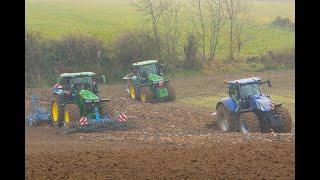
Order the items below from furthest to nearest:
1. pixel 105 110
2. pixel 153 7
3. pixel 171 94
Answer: pixel 153 7 < pixel 171 94 < pixel 105 110

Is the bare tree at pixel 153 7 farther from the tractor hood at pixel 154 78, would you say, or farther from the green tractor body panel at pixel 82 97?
the green tractor body panel at pixel 82 97

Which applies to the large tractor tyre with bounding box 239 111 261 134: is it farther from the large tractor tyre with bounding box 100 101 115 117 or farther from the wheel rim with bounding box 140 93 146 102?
the wheel rim with bounding box 140 93 146 102

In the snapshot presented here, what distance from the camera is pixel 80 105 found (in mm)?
14594

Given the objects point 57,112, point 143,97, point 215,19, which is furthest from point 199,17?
point 57,112

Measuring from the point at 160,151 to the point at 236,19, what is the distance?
1291 cm

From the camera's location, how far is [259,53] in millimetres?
21922

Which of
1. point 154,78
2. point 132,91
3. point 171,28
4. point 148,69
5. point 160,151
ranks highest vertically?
point 171,28

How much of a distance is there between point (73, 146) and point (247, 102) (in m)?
4.64

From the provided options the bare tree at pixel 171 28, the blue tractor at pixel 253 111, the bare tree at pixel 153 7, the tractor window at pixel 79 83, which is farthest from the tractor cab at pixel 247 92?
the bare tree at pixel 153 7

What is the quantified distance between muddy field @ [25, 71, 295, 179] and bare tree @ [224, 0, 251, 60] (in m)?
4.25

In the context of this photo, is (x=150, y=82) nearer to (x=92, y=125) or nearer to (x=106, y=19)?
(x=92, y=125)

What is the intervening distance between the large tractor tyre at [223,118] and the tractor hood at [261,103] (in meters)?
0.82
